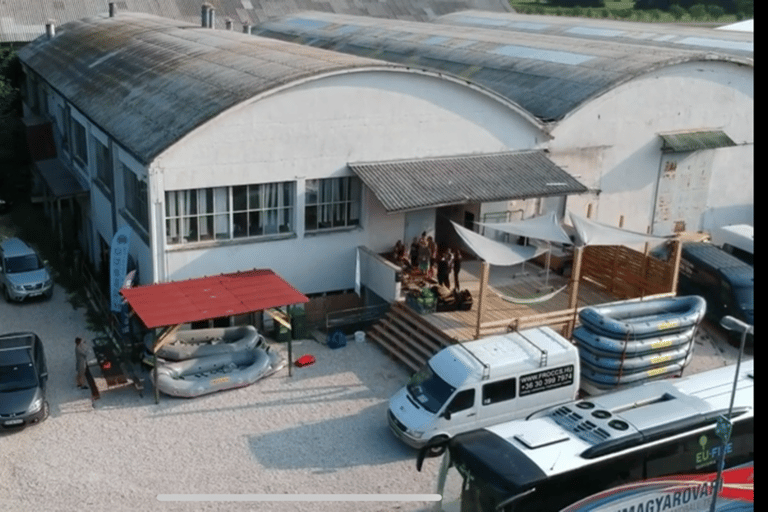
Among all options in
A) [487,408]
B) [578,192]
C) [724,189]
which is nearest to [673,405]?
[487,408]

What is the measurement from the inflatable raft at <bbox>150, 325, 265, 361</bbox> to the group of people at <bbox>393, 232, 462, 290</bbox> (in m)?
4.97

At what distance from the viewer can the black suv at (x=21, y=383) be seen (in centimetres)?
1742

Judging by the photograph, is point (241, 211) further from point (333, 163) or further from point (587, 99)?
point (587, 99)

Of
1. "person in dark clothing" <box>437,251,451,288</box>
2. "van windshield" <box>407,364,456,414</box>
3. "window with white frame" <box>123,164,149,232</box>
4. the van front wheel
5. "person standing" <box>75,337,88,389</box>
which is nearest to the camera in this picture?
the van front wheel

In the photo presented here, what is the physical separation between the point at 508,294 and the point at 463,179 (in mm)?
3688

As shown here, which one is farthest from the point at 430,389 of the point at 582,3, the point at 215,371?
the point at 582,3

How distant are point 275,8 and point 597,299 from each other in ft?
129

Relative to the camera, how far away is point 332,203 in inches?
933

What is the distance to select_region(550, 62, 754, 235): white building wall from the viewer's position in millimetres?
27219

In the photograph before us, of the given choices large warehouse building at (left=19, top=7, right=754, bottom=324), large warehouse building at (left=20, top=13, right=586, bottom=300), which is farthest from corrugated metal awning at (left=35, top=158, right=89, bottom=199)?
large warehouse building at (left=20, top=13, right=586, bottom=300)

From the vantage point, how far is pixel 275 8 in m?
55.8

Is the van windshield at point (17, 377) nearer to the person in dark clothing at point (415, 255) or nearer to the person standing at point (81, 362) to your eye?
the person standing at point (81, 362)

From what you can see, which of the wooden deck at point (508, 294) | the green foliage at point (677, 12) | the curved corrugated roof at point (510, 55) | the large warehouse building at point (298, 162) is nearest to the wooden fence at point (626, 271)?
the wooden deck at point (508, 294)

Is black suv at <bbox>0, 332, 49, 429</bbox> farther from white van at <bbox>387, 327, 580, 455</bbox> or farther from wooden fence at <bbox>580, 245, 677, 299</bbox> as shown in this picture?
wooden fence at <bbox>580, 245, 677, 299</bbox>
